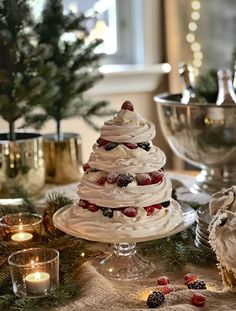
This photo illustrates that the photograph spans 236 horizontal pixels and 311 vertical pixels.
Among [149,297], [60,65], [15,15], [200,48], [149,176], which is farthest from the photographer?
[200,48]

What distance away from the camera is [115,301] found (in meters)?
0.85

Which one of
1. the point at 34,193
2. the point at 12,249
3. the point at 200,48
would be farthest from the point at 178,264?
the point at 200,48

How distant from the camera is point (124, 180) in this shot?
3.00 ft

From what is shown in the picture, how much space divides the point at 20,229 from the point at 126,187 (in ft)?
0.77

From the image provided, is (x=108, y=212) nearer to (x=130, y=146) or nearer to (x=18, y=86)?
(x=130, y=146)

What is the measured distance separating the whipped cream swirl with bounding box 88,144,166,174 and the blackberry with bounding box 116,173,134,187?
12 mm

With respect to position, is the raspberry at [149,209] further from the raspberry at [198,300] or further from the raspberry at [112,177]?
the raspberry at [198,300]

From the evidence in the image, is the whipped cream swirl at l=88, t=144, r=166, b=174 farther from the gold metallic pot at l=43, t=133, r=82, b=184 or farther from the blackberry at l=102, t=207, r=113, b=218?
the gold metallic pot at l=43, t=133, r=82, b=184

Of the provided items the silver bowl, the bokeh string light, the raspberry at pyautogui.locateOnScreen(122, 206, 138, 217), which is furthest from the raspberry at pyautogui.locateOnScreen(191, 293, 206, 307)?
the bokeh string light

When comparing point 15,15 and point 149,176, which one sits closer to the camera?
point 149,176

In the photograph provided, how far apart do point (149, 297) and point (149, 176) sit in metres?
0.21

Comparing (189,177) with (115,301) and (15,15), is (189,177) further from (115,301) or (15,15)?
(115,301)

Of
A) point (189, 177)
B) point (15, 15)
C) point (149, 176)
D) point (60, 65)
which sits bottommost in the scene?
point (189, 177)

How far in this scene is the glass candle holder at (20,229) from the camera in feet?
3.40
